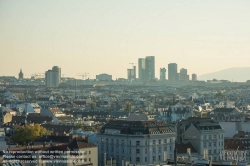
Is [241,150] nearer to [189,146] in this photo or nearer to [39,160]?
[189,146]

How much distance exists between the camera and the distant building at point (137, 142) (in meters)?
54.2

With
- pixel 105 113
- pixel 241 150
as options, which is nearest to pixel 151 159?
pixel 241 150

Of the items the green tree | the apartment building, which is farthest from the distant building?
the green tree

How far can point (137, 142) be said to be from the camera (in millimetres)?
54344

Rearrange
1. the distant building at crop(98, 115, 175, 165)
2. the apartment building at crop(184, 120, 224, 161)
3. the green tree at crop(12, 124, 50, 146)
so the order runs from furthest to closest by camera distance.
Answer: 1. the green tree at crop(12, 124, 50, 146)
2. the apartment building at crop(184, 120, 224, 161)
3. the distant building at crop(98, 115, 175, 165)

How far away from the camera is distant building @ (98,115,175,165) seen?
5416cm

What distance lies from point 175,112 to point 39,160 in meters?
49.2

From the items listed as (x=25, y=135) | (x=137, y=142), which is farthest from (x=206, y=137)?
(x=25, y=135)

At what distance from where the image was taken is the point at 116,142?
55.7 m

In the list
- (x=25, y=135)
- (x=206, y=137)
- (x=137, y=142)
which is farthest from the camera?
(x=25, y=135)

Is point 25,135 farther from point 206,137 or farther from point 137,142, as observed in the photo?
point 206,137

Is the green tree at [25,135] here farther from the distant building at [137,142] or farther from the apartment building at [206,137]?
the apartment building at [206,137]

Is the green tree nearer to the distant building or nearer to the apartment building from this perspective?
the distant building

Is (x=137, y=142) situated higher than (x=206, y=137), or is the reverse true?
(x=206, y=137)
